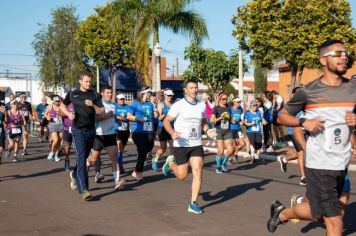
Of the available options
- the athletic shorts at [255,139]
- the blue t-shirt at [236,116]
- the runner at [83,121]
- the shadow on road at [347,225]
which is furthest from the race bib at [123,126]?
the shadow on road at [347,225]

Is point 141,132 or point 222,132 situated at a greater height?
point 141,132

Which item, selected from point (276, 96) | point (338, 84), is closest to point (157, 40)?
point (276, 96)

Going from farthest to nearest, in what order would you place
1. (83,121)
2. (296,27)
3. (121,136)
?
1. (296,27)
2. (121,136)
3. (83,121)

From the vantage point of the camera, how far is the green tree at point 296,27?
30.0 m

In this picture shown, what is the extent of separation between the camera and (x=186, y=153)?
792 cm

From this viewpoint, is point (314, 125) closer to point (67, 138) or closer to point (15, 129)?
point (67, 138)

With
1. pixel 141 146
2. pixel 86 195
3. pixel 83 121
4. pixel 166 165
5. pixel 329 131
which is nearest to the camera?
pixel 329 131

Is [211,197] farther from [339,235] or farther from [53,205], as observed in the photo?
[339,235]

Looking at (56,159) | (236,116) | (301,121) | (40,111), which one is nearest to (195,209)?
(301,121)

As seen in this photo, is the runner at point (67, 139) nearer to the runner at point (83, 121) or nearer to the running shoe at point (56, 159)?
the running shoe at point (56, 159)

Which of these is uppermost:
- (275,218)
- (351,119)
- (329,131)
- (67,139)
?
(351,119)

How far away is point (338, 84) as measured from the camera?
15.8 feet

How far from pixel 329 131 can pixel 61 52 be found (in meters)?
44.8

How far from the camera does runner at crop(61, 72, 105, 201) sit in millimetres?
8664
